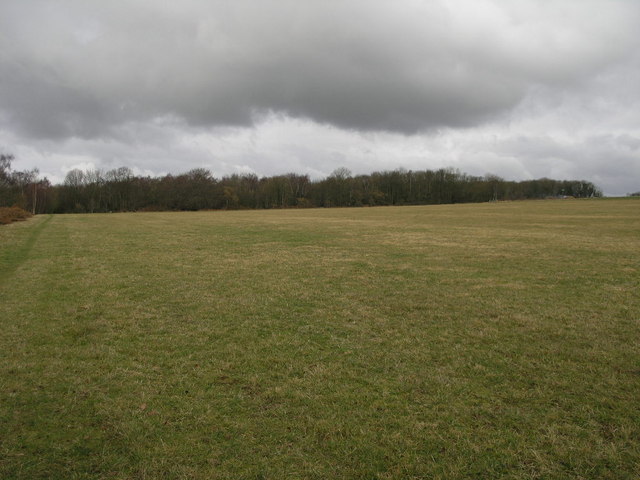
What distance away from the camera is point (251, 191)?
126688mm

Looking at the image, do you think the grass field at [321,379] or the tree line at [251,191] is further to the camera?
the tree line at [251,191]

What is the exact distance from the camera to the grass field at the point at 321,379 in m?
3.90

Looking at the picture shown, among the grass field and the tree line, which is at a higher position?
the tree line

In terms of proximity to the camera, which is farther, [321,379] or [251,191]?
[251,191]

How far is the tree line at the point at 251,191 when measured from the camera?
110 metres

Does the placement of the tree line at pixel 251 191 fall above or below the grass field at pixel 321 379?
above

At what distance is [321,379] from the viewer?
5.58 metres

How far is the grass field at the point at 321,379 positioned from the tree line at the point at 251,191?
109 metres

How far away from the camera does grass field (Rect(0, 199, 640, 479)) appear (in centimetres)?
390

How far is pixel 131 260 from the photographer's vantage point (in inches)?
666

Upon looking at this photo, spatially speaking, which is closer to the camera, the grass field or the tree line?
the grass field

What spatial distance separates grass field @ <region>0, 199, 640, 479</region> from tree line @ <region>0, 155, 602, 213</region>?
109324 millimetres

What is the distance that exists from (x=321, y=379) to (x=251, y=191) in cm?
12480

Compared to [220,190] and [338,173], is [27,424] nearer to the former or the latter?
[220,190]
